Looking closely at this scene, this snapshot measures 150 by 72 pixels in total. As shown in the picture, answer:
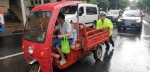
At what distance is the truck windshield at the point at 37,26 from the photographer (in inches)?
125

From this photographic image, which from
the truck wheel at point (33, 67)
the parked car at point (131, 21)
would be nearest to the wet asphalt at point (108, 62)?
the truck wheel at point (33, 67)

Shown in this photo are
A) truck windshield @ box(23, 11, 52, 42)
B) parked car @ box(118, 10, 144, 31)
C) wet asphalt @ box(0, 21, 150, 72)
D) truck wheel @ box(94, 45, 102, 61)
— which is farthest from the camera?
parked car @ box(118, 10, 144, 31)

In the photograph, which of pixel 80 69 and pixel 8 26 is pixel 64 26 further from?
pixel 8 26

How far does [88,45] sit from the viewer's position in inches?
160

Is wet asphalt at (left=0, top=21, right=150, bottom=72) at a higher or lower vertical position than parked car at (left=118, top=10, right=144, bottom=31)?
lower

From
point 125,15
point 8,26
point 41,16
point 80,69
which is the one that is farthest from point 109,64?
point 8,26

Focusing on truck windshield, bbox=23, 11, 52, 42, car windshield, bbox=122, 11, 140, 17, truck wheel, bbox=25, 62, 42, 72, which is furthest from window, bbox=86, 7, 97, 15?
truck wheel, bbox=25, 62, 42, 72

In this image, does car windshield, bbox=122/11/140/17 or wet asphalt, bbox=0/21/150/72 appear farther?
car windshield, bbox=122/11/140/17

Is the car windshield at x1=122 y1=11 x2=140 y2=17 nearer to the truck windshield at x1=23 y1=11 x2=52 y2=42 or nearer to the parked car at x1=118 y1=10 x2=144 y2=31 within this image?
the parked car at x1=118 y1=10 x2=144 y2=31

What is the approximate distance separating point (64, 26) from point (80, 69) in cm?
146

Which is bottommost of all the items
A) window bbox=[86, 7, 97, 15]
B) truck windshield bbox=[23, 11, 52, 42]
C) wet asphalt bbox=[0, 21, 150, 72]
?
wet asphalt bbox=[0, 21, 150, 72]

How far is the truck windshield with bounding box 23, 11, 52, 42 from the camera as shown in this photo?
3180mm

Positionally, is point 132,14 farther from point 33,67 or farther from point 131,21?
point 33,67

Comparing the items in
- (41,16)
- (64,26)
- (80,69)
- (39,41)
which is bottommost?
(80,69)
